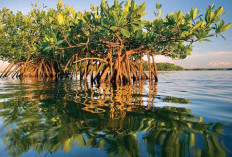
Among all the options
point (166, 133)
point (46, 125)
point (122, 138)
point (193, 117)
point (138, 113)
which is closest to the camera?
point (122, 138)

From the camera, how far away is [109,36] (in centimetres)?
784

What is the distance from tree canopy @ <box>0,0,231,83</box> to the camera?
580 centimetres

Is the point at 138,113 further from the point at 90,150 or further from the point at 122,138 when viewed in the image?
the point at 90,150

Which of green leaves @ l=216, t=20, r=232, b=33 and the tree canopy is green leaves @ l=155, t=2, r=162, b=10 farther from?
green leaves @ l=216, t=20, r=232, b=33

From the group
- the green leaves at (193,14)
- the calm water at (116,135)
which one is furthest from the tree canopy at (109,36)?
the calm water at (116,135)

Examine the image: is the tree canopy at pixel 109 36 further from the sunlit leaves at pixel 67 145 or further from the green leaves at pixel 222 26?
the sunlit leaves at pixel 67 145

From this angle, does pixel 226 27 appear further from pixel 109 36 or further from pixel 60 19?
pixel 60 19

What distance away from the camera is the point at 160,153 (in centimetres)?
114

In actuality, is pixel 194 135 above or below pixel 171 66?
below

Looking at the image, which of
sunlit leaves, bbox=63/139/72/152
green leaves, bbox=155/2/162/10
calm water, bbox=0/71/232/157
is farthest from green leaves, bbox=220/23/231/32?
sunlit leaves, bbox=63/139/72/152

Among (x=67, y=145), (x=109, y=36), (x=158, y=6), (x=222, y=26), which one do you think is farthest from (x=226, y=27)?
(x=67, y=145)

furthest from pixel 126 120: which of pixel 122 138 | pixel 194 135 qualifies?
pixel 194 135

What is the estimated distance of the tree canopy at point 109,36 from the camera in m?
5.80

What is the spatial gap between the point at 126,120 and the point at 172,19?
16.9ft
